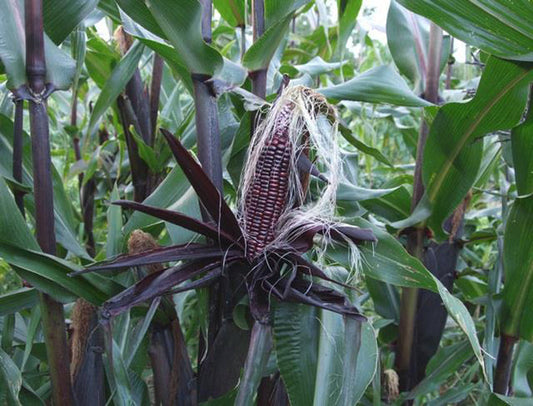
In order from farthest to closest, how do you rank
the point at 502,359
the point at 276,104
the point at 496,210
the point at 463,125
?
1. the point at 496,210
2. the point at 502,359
3. the point at 463,125
4. the point at 276,104

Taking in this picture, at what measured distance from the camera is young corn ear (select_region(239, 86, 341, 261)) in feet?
2.46

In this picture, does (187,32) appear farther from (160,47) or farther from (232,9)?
(232,9)

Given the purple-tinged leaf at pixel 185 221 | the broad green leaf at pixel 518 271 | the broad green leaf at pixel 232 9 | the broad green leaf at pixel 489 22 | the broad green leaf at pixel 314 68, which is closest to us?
the purple-tinged leaf at pixel 185 221

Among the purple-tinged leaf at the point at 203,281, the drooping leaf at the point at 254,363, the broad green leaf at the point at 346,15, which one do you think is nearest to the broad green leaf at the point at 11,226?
the purple-tinged leaf at the point at 203,281

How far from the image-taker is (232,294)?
0.83 meters

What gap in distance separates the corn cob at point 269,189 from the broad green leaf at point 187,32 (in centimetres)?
13

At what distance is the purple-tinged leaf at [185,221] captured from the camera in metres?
0.70

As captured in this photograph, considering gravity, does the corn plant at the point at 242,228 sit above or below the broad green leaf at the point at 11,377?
above

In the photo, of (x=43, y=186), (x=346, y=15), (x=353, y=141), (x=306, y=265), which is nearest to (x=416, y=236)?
(x=353, y=141)

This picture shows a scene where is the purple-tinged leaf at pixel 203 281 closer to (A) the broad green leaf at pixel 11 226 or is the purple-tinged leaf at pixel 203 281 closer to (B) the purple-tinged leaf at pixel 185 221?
(B) the purple-tinged leaf at pixel 185 221

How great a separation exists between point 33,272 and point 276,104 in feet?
1.30

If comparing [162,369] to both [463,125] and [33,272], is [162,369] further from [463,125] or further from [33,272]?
[463,125]

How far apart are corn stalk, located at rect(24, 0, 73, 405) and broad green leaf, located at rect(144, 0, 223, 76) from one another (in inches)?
6.1

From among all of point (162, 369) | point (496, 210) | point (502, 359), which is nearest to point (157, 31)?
point (162, 369)
